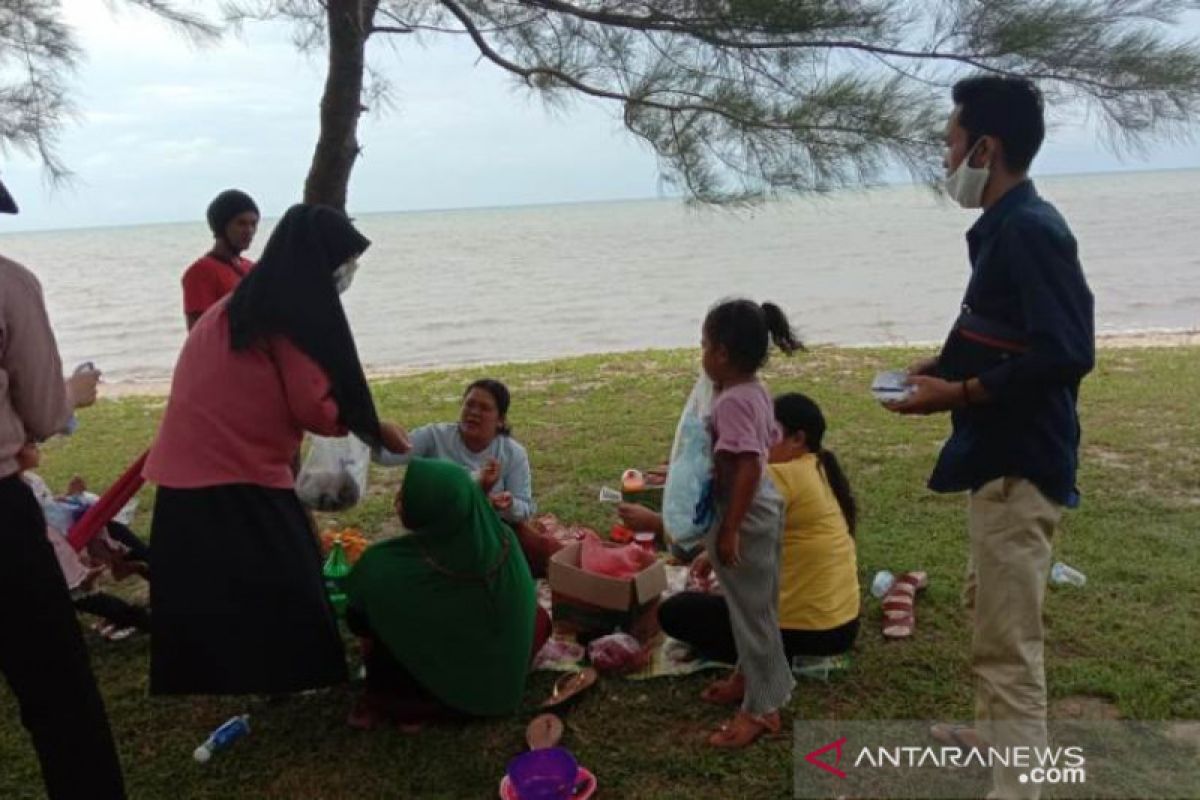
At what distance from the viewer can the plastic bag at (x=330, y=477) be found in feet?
9.02

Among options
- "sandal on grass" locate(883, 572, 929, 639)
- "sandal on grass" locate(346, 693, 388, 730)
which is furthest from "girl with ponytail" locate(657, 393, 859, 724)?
"sandal on grass" locate(346, 693, 388, 730)

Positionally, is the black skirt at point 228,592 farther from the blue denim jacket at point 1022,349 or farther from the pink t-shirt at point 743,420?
the blue denim jacket at point 1022,349

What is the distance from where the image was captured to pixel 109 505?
9.13ft

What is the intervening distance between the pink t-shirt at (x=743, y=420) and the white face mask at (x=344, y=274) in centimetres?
103

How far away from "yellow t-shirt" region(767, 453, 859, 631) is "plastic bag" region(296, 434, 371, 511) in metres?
1.27

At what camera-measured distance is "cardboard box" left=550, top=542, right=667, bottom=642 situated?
9.95 feet

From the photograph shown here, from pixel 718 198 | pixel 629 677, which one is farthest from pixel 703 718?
pixel 718 198

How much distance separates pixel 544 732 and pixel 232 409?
1221mm

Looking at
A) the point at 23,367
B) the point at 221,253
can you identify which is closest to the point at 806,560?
the point at 23,367

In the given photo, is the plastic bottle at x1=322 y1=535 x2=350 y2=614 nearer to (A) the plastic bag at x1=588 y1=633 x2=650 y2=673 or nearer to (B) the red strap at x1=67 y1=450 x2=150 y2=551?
(B) the red strap at x1=67 y1=450 x2=150 y2=551

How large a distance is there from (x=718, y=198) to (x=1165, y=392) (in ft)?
14.5

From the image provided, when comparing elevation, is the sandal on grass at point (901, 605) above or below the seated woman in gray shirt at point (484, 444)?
below

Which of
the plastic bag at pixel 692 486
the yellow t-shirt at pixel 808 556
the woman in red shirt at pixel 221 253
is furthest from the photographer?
the woman in red shirt at pixel 221 253

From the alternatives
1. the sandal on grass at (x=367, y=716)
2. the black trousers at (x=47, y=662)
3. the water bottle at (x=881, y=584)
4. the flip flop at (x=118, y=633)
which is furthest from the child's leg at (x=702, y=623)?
the flip flop at (x=118, y=633)
